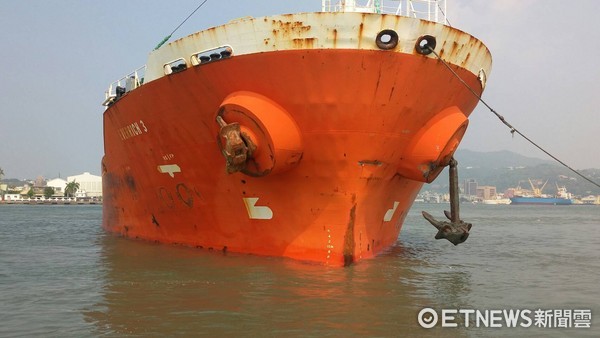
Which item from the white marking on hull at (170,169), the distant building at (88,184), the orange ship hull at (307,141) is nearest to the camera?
the orange ship hull at (307,141)

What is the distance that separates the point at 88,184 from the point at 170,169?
423ft

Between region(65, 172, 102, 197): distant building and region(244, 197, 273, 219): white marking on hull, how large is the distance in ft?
415

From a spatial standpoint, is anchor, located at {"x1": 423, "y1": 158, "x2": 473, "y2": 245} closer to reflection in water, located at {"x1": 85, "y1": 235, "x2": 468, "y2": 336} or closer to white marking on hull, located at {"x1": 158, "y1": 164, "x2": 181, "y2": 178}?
reflection in water, located at {"x1": 85, "y1": 235, "x2": 468, "y2": 336}

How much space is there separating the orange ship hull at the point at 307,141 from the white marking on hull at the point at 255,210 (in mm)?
26

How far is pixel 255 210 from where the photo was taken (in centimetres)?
1028

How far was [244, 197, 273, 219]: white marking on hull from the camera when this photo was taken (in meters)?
10.2

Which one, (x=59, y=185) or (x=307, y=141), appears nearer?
(x=307, y=141)

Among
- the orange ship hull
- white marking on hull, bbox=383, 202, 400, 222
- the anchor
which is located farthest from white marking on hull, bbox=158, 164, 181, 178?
the anchor

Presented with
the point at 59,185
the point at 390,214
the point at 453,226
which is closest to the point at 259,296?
the point at 390,214

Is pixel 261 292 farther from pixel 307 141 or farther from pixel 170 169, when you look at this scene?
pixel 170 169

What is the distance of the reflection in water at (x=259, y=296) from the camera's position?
6477mm

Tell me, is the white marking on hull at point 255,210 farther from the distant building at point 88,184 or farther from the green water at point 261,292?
the distant building at point 88,184

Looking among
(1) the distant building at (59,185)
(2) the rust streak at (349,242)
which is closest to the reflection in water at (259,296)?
(2) the rust streak at (349,242)

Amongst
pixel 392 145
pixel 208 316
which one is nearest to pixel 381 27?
pixel 392 145
